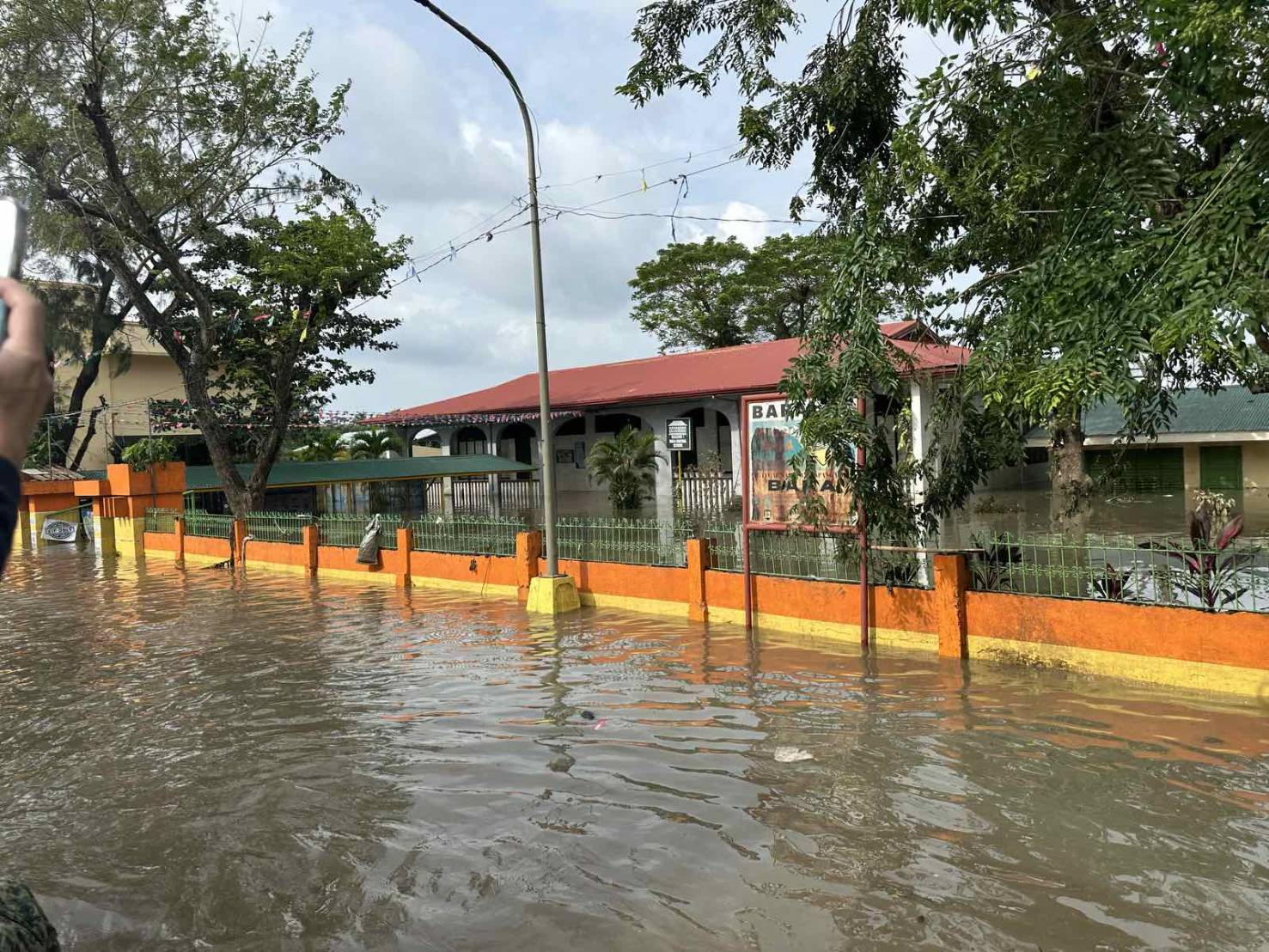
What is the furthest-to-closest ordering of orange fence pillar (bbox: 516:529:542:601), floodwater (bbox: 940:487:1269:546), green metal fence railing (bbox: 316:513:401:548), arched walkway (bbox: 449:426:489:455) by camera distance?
arched walkway (bbox: 449:426:489:455) → floodwater (bbox: 940:487:1269:546) → green metal fence railing (bbox: 316:513:401:548) → orange fence pillar (bbox: 516:529:542:601)

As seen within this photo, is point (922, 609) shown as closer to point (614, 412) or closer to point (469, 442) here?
point (614, 412)

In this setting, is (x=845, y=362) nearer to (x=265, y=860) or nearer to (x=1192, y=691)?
(x=1192, y=691)

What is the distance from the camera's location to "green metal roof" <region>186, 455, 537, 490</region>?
27.9 m

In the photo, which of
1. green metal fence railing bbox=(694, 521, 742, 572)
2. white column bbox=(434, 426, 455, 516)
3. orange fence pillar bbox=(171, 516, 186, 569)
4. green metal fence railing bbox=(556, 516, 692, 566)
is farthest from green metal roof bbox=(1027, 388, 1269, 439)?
orange fence pillar bbox=(171, 516, 186, 569)

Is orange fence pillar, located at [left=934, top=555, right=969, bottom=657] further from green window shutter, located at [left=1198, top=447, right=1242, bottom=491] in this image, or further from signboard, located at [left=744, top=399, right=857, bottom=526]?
green window shutter, located at [left=1198, top=447, right=1242, bottom=491]

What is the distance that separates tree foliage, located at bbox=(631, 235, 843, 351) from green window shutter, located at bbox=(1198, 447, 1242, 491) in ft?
50.5

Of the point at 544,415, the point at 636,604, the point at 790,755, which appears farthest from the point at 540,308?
the point at 790,755

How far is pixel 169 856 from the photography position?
17.3ft

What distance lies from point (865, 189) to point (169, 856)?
8305 millimetres

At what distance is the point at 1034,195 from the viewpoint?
9266mm

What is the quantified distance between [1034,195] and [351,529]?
44.2ft

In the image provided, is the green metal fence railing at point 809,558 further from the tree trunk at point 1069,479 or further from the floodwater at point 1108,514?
the tree trunk at point 1069,479

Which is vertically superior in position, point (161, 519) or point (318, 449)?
point (318, 449)

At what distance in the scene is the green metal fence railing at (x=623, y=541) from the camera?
12.6 metres
